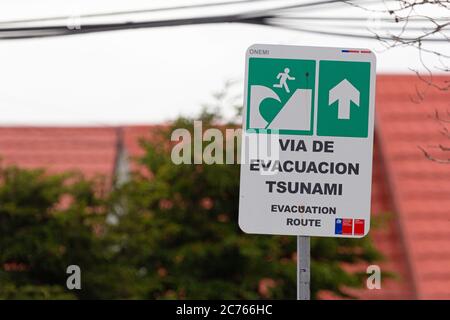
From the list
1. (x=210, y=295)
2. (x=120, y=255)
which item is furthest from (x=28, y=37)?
(x=120, y=255)

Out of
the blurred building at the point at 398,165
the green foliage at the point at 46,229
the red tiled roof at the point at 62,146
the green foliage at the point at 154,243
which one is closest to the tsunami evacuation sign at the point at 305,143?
the green foliage at the point at 154,243

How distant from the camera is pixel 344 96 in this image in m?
5.90

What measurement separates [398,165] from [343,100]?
98.4ft

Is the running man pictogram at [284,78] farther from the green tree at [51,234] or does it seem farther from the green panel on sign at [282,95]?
the green tree at [51,234]

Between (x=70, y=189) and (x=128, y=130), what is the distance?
15341 mm

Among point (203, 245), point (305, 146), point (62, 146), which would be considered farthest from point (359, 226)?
point (62, 146)

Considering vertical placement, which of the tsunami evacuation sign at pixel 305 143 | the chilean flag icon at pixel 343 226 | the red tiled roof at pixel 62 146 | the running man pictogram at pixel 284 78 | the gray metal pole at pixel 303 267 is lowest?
the gray metal pole at pixel 303 267

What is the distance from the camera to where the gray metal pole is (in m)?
5.82

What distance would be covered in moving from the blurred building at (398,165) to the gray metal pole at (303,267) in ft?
87.1

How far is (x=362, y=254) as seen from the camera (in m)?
22.4

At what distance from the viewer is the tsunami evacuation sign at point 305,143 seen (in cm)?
580

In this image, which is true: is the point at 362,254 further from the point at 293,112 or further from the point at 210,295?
the point at 293,112

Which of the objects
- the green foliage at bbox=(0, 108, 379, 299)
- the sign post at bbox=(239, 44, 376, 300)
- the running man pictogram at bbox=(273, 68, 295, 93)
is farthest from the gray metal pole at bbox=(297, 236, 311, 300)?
the green foliage at bbox=(0, 108, 379, 299)

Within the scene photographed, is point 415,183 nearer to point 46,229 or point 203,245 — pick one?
point 46,229
